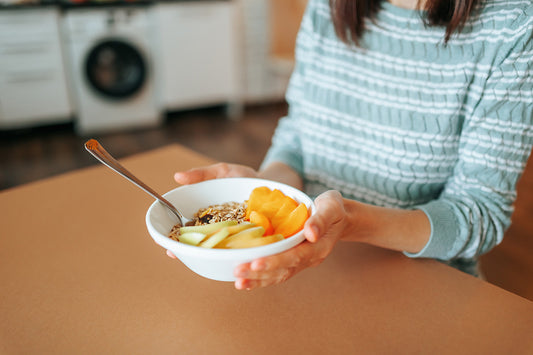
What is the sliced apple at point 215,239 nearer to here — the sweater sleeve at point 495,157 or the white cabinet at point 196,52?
the sweater sleeve at point 495,157

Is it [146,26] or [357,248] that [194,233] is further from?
[146,26]

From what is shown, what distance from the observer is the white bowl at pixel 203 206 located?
0.50 meters

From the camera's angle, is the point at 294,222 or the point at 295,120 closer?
the point at 294,222

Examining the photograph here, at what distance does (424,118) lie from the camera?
2.85 ft

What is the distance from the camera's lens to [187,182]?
2.29 ft

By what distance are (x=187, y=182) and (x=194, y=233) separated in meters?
0.16

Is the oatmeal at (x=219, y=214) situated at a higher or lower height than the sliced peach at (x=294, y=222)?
lower

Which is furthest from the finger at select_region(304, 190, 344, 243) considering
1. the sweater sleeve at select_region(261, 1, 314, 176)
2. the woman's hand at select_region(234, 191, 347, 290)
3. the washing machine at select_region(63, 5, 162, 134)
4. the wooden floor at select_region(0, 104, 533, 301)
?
the washing machine at select_region(63, 5, 162, 134)

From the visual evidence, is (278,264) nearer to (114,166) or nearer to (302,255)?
(302,255)

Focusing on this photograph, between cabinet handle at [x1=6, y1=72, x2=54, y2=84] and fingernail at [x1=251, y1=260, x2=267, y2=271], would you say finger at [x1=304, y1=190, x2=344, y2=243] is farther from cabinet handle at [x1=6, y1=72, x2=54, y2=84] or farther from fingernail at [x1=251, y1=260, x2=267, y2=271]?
cabinet handle at [x1=6, y1=72, x2=54, y2=84]

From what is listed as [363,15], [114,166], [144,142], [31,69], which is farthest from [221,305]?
[31,69]

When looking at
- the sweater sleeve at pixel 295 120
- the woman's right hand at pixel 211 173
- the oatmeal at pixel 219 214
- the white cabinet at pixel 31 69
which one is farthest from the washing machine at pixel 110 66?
the oatmeal at pixel 219 214

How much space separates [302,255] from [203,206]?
22cm

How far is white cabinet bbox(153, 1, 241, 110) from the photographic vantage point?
3.56 m
